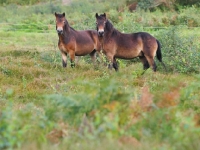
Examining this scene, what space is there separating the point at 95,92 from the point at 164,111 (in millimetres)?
826

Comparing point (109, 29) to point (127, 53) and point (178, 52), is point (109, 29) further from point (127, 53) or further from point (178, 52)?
point (178, 52)

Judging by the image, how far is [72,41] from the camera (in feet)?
51.0

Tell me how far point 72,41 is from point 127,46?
185cm

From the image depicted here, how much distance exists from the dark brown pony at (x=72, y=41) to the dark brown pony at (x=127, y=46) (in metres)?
1.19

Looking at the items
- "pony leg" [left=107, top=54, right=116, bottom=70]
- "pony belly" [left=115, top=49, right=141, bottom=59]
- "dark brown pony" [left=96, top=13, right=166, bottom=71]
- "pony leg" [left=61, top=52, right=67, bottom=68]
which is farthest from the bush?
"pony leg" [left=61, top=52, right=67, bottom=68]

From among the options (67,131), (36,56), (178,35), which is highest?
(67,131)

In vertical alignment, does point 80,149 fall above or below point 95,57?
above

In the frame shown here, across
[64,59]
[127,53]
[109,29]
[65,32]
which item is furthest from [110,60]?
[65,32]

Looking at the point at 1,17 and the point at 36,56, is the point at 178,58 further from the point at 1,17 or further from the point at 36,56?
the point at 1,17

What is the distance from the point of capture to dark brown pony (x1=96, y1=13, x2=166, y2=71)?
14.6 meters

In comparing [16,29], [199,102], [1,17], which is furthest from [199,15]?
[199,102]

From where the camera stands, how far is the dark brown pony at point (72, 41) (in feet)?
49.3

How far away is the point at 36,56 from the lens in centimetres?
1712

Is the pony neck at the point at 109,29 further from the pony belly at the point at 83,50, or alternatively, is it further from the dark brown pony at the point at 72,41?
the pony belly at the point at 83,50
